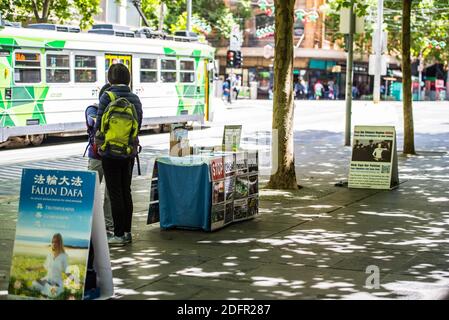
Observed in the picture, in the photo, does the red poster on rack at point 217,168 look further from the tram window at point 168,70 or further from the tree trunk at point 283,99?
the tram window at point 168,70

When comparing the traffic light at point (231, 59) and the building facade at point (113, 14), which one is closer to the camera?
the building facade at point (113, 14)

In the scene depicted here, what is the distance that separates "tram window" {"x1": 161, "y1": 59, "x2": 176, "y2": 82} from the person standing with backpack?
18956 mm

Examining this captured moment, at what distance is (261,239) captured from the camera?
9523 millimetres

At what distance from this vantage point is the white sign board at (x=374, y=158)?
14.0 metres

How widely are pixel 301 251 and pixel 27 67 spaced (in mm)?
15034

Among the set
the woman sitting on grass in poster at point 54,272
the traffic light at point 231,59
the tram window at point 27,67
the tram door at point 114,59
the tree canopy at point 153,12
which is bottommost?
the woman sitting on grass in poster at point 54,272

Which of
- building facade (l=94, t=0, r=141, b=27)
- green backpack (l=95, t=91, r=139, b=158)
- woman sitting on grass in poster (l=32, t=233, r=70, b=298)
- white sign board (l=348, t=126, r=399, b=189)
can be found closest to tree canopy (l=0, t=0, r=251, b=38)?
building facade (l=94, t=0, r=141, b=27)

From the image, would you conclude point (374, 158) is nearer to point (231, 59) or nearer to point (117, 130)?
point (117, 130)

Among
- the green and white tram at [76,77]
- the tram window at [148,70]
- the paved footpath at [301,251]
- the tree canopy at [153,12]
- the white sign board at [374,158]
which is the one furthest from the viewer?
the tree canopy at [153,12]

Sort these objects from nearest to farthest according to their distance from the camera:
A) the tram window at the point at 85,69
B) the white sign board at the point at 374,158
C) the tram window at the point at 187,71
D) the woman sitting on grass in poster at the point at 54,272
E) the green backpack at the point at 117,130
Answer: the woman sitting on grass in poster at the point at 54,272
the green backpack at the point at 117,130
the white sign board at the point at 374,158
the tram window at the point at 85,69
the tram window at the point at 187,71

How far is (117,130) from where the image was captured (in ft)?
29.1

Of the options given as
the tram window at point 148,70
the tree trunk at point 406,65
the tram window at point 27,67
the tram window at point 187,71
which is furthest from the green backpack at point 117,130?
the tram window at point 187,71

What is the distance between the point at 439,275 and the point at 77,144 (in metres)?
17.2

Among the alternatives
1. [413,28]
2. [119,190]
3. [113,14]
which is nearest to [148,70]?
[113,14]
